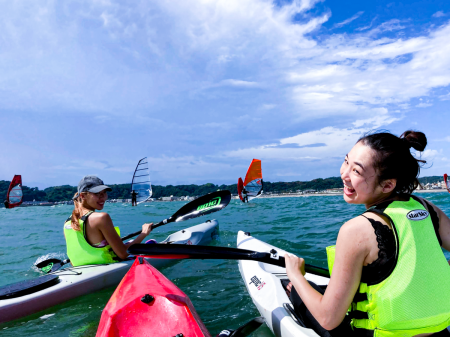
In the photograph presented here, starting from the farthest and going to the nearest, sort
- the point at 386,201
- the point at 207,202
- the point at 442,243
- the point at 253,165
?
the point at 253,165 → the point at 207,202 → the point at 442,243 → the point at 386,201

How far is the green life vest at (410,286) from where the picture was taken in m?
1.25

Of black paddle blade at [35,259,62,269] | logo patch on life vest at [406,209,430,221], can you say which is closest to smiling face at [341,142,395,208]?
logo patch on life vest at [406,209,430,221]

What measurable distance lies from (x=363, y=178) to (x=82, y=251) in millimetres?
3852

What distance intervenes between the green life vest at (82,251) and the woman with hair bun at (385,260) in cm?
332

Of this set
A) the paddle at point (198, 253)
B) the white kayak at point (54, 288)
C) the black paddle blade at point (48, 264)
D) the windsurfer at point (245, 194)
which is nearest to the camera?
the paddle at point (198, 253)

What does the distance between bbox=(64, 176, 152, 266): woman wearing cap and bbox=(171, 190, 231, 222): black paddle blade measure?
1.19m

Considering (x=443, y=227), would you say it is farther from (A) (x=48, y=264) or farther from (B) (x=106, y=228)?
(A) (x=48, y=264)

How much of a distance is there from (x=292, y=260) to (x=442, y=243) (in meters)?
0.80

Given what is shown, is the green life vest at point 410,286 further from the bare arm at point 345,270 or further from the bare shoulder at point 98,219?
the bare shoulder at point 98,219

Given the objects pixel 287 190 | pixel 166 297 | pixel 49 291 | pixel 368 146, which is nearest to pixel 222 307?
pixel 166 297

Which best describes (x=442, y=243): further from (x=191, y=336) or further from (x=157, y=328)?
(x=157, y=328)

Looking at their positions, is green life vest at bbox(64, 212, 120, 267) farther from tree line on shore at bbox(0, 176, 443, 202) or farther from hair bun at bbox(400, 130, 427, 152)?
tree line on shore at bbox(0, 176, 443, 202)

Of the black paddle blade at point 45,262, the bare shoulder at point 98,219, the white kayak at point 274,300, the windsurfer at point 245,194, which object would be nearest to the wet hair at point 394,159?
the white kayak at point 274,300

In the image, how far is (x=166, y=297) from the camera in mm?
2152
